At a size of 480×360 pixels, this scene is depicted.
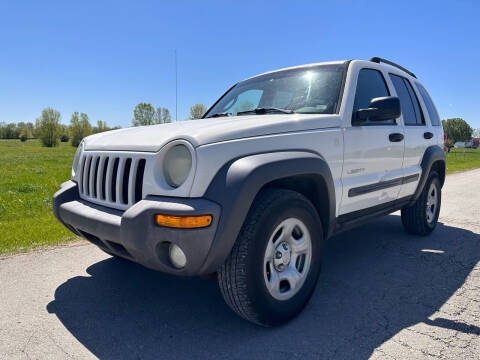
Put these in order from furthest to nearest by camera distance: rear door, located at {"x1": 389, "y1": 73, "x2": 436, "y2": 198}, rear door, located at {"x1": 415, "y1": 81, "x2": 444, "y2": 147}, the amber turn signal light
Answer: rear door, located at {"x1": 415, "y1": 81, "x2": 444, "y2": 147}, rear door, located at {"x1": 389, "y1": 73, "x2": 436, "y2": 198}, the amber turn signal light

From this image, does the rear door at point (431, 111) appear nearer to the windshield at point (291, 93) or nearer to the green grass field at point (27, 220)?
the windshield at point (291, 93)

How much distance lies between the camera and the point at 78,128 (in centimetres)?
7206

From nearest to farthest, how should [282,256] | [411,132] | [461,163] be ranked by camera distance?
[282,256] → [411,132] → [461,163]

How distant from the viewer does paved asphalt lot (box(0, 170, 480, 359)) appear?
7.02ft

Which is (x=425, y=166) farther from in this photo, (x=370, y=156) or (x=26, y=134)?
(x=26, y=134)

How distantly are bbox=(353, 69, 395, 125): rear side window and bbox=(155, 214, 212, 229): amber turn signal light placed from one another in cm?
179

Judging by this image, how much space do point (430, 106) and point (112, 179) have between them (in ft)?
13.9

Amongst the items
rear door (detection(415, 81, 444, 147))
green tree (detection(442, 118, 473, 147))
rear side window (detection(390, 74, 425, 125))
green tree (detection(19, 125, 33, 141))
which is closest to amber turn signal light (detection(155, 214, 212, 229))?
rear side window (detection(390, 74, 425, 125))

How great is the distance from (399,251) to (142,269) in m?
2.77

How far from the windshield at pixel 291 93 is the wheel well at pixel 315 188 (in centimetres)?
64

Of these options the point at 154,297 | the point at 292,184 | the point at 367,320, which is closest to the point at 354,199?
the point at 292,184

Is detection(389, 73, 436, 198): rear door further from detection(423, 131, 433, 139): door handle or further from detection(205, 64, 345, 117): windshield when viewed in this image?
detection(205, 64, 345, 117): windshield

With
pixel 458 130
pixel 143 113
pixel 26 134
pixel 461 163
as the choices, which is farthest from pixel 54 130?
pixel 458 130

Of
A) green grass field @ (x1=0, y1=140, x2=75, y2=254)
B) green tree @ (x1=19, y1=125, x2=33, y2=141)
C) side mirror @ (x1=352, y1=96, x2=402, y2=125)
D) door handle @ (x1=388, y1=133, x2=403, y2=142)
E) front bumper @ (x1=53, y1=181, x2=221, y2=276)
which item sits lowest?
green grass field @ (x1=0, y1=140, x2=75, y2=254)
